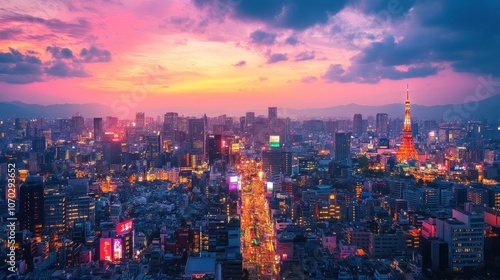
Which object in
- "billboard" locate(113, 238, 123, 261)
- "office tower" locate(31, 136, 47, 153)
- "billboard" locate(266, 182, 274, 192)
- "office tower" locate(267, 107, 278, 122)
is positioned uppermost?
"office tower" locate(267, 107, 278, 122)

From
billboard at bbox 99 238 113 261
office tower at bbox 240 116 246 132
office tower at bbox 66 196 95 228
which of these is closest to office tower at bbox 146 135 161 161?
office tower at bbox 240 116 246 132

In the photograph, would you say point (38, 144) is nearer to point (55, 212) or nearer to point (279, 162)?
point (279, 162)

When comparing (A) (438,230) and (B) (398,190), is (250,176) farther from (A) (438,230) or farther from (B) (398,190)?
(A) (438,230)

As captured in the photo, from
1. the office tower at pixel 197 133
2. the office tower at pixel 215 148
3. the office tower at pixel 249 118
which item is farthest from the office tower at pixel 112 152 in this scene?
the office tower at pixel 249 118

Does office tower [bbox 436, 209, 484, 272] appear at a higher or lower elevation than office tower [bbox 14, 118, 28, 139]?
lower

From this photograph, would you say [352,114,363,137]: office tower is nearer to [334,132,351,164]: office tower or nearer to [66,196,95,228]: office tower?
[334,132,351,164]: office tower

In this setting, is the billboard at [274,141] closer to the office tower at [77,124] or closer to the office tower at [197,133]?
the office tower at [197,133]

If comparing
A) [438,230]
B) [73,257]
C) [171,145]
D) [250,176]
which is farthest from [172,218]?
[171,145]

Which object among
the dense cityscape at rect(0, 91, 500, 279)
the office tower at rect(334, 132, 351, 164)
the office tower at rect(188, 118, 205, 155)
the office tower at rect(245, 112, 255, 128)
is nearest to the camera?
the dense cityscape at rect(0, 91, 500, 279)
